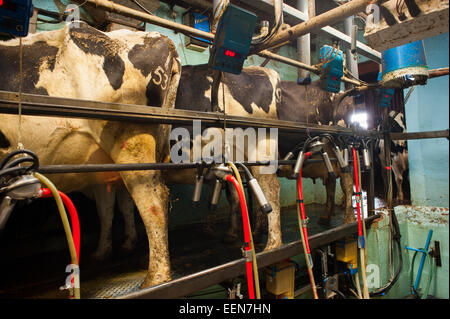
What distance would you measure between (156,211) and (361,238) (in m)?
1.96

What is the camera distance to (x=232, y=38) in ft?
4.69

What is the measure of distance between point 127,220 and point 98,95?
5.08ft

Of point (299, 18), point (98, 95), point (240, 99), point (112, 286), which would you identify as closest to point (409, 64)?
point (299, 18)

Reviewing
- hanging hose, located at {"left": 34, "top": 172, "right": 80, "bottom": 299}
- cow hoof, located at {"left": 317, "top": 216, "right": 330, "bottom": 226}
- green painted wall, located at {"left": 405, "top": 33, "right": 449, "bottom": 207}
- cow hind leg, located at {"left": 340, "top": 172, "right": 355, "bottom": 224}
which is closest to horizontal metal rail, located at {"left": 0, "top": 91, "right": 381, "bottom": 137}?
hanging hose, located at {"left": 34, "top": 172, "right": 80, "bottom": 299}

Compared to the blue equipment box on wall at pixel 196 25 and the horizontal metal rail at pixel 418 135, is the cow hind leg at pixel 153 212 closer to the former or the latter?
the horizontal metal rail at pixel 418 135

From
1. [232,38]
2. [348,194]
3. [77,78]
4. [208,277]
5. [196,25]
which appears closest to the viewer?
[232,38]

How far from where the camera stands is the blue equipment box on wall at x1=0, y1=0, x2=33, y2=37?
96cm

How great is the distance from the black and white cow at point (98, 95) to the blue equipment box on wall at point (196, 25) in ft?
6.97

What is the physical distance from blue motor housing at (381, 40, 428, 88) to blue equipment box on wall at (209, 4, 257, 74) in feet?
5.71

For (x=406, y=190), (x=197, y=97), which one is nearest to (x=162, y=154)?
(x=197, y=97)

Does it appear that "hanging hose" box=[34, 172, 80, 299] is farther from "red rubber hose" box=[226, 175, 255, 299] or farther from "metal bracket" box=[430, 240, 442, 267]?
"metal bracket" box=[430, 240, 442, 267]

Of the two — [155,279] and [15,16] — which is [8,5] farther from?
[155,279]

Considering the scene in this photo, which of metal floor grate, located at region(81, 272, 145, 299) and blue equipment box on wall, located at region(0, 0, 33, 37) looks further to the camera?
metal floor grate, located at region(81, 272, 145, 299)
